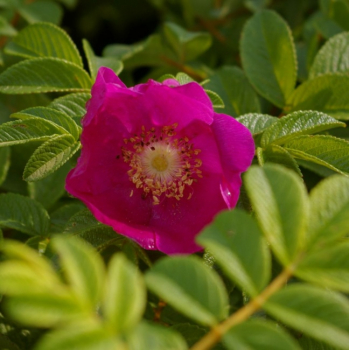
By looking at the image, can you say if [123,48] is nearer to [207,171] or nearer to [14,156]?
[14,156]

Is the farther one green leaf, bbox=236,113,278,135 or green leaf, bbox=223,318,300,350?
green leaf, bbox=236,113,278,135

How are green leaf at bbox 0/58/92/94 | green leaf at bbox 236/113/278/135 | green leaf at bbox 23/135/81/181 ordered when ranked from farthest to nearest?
green leaf at bbox 0/58/92/94, green leaf at bbox 236/113/278/135, green leaf at bbox 23/135/81/181

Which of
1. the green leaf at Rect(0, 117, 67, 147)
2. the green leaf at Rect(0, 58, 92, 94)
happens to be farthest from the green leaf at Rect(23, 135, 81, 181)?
the green leaf at Rect(0, 58, 92, 94)

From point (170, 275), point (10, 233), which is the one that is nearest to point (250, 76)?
point (10, 233)

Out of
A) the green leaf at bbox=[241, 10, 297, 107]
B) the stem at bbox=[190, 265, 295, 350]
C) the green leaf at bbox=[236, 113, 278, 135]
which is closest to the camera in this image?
the stem at bbox=[190, 265, 295, 350]

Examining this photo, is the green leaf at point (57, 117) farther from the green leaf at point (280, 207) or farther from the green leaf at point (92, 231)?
the green leaf at point (280, 207)

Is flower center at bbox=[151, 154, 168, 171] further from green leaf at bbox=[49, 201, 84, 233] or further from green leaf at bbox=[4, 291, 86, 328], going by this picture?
green leaf at bbox=[4, 291, 86, 328]
